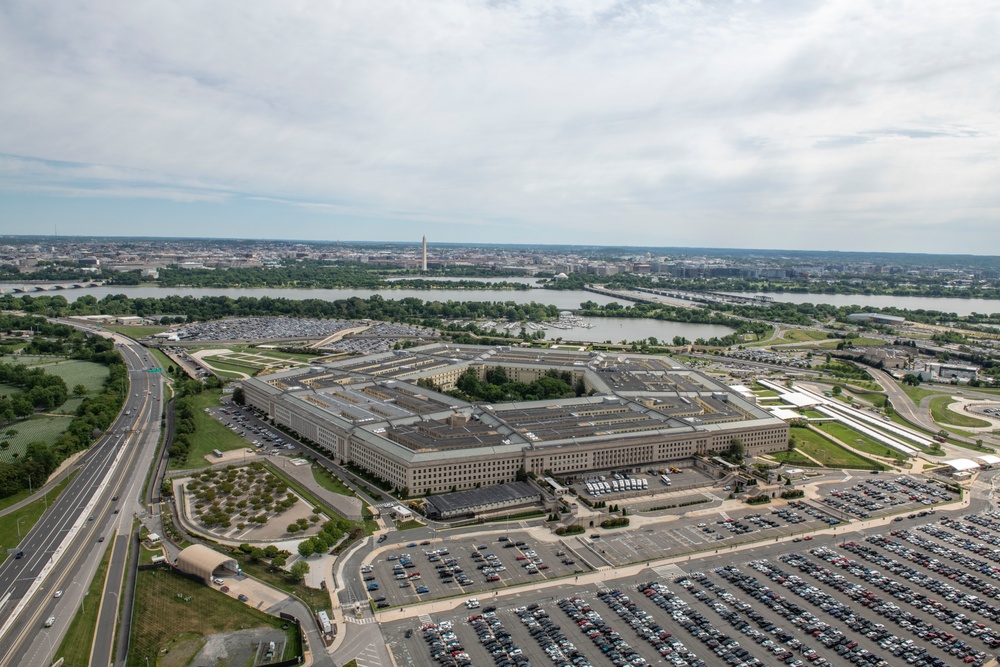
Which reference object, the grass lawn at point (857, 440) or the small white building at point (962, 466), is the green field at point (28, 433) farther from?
the small white building at point (962, 466)

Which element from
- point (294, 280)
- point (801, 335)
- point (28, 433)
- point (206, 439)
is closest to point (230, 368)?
point (28, 433)

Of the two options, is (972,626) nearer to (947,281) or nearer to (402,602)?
(402,602)

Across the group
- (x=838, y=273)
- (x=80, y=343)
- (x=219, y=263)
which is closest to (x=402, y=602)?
(x=80, y=343)

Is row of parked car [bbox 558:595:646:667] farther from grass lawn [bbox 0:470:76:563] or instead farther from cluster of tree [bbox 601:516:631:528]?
grass lawn [bbox 0:470:76:563]

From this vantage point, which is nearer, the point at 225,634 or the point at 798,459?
the point at 225,634

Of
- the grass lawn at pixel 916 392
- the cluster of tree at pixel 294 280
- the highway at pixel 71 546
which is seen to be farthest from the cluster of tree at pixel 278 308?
the highway at pixel 71 546

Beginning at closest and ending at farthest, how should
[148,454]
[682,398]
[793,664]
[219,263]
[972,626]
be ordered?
[793,664], [972,626], [148,454], [682,398], [219,263]
